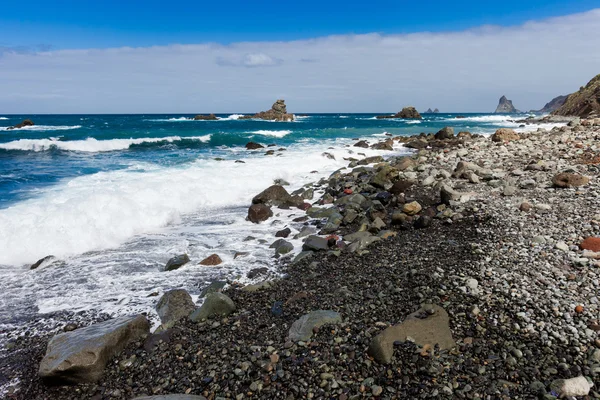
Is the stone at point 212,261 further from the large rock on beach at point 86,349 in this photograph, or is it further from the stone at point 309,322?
the stone at point 309,322

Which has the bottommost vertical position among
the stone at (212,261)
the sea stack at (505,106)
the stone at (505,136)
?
the stone at (212,261)

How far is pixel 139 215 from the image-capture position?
349 inches

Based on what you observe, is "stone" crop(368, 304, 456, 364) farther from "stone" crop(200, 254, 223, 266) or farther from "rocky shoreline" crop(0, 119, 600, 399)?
"stone" crop(200, 254, 223, 266)

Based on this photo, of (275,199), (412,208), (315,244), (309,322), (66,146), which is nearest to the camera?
(309,322)

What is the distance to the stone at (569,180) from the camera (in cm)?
713

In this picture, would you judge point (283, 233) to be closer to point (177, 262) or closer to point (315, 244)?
point (315, 244)

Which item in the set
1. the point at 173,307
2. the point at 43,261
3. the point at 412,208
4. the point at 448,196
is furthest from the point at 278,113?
the point at 173,307

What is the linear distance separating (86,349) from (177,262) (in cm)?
260

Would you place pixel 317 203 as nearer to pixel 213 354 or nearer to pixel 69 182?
pixel 213 354

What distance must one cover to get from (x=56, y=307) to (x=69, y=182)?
9.01m

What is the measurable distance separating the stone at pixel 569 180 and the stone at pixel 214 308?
6.60 meters

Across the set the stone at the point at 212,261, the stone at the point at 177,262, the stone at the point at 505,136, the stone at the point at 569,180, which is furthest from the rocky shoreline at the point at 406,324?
the stone at the point at 505,136

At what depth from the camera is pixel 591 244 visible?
4.61m

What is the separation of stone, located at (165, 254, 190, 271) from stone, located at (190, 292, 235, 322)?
6.06 ft
